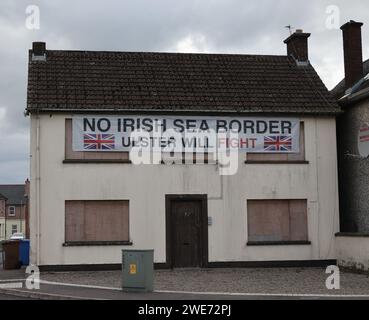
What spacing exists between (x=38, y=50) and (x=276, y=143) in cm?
918

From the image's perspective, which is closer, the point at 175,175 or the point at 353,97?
the point at 175,175

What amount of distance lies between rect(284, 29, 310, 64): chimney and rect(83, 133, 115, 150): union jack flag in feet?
27.7

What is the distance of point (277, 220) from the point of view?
2230 cm

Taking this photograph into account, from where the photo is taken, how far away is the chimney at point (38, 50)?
928 inches

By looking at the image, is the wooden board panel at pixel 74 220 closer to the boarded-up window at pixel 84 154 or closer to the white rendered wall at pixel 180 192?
the white rendered wall at pixel 180 192

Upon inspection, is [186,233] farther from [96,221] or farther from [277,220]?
[277,220]

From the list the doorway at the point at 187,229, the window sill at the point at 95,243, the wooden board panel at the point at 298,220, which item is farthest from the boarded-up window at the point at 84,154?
the wooden board panel at the point at 298,220

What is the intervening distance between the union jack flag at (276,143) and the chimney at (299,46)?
434 cm

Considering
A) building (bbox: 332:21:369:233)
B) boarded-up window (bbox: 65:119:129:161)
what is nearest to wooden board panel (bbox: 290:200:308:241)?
building (bbox: 332:21:369:233)

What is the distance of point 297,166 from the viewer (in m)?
22.4

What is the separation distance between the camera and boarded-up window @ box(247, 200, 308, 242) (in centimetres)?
2211

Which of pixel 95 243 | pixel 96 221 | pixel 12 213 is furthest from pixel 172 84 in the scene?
pixel 12 213

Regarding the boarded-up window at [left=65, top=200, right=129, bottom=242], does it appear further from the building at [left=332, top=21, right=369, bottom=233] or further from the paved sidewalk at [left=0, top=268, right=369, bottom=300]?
the building at [left=332, top=21, right=369, bottom=233]

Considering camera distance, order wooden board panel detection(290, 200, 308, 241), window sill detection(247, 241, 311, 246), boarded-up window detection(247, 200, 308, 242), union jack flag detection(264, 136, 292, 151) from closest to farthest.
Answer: window sill detection(247, 241, 311, 246), boarded-up window detection(247, 200, 308, 242), wooden board panel detection(290, 200, 308, 241), union jack flag detection(264, 136, 292, 151)
